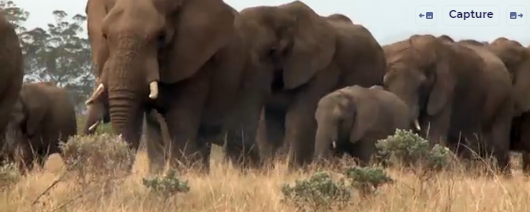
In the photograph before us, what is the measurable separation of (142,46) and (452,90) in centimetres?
689

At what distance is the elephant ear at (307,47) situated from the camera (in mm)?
13289

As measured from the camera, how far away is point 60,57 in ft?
145

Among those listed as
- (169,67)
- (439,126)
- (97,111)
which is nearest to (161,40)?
(169,67)

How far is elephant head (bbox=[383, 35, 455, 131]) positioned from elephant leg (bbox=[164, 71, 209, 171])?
177 inches

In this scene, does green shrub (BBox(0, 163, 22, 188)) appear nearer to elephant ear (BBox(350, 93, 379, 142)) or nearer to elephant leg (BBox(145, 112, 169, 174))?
elephant leg (BBox(145, 112, 169, 174))

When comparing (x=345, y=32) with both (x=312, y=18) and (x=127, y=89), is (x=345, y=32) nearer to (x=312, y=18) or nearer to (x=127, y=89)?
(x=312, y=18)

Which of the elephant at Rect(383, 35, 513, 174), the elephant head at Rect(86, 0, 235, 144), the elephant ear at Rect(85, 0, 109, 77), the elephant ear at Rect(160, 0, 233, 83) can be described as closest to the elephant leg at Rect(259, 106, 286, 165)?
the elephant at Rect(383, 35, 513, 174)

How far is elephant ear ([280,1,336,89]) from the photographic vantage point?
43.6ft

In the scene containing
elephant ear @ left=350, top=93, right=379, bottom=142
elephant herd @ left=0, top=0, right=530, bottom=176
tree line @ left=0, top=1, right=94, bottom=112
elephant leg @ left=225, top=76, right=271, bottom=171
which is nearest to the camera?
elephant herd @ left=0, top=0, right=530, bottom=176

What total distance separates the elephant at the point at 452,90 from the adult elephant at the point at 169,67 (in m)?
3.77

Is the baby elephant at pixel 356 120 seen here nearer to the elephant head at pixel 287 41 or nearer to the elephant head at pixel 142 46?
the elephant head at pixel 287 41

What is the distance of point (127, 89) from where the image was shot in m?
9.46

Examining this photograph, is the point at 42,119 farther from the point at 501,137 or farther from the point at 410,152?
the point at 410,152

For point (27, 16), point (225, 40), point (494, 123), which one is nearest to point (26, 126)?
point (225, 40)
